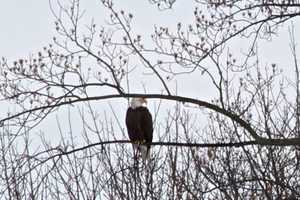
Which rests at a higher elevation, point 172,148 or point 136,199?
point 172,148

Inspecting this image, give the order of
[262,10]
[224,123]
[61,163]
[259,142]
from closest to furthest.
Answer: [259,142]
[262,10]
[61,163]
[224,123]

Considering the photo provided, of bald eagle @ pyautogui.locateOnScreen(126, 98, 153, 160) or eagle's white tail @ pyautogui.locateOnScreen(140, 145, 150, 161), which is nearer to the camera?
eagle's white tail @ pyautogui.locateOnScreen(140, 145, 150, 161)

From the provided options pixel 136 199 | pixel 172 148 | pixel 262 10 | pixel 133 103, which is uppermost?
pixel 262 10

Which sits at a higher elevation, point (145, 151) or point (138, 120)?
point (138, 120)

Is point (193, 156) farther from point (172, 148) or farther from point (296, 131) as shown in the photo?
point (296, 131)

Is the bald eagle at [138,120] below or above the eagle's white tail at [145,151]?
above

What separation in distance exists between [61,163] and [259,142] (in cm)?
177

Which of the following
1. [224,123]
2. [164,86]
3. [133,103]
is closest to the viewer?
[164,86]

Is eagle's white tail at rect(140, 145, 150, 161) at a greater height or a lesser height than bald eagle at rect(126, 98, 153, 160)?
lesser

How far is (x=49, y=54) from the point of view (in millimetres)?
4945

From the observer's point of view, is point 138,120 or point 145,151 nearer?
point 145,151

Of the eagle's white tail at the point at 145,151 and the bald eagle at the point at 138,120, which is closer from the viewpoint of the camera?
the eagle's white tail at the point at 145,151

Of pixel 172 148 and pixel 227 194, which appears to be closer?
pixel 227 194

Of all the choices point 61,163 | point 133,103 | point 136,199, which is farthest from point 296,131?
point 133,103
